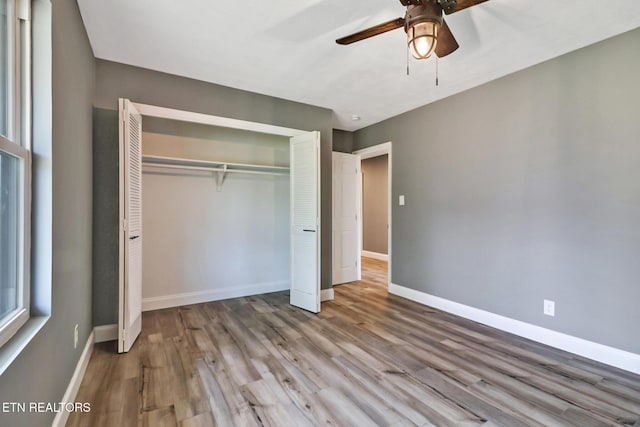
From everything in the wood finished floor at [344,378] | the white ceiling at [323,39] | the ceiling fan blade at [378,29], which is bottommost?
the wood finished floor at [344,378]

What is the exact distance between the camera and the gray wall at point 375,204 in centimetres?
712

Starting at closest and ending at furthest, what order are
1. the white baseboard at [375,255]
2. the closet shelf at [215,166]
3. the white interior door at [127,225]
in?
1. the white interior door at [127,225]
2. the closet shelf at [215,166]
3. the white baseboard at [375,255]

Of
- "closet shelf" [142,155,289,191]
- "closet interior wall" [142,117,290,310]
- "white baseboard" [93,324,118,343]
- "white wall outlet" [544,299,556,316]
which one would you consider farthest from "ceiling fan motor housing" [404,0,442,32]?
"white baseboard" [93,324,118,343]

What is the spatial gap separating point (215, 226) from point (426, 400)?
307 centimetres

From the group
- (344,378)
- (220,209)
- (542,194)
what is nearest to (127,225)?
(220,209)

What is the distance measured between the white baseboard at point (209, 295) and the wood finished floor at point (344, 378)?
367mm

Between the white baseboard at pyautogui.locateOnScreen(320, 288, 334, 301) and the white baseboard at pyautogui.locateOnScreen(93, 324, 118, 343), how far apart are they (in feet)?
→ 7.44

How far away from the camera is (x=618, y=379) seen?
2.17m

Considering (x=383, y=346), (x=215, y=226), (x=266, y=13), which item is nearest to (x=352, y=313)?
(x=383, y=346)

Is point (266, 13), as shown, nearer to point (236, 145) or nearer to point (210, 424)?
point (236, 145)

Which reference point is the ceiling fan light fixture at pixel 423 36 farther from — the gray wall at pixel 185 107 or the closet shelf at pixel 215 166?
the closet shelf at pixel 215 166

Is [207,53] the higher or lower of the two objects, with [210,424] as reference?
higher

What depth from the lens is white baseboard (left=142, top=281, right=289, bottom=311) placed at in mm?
3549

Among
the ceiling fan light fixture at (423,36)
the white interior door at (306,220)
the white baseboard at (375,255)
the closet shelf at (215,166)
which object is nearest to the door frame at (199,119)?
the white interior door at (306,220)
